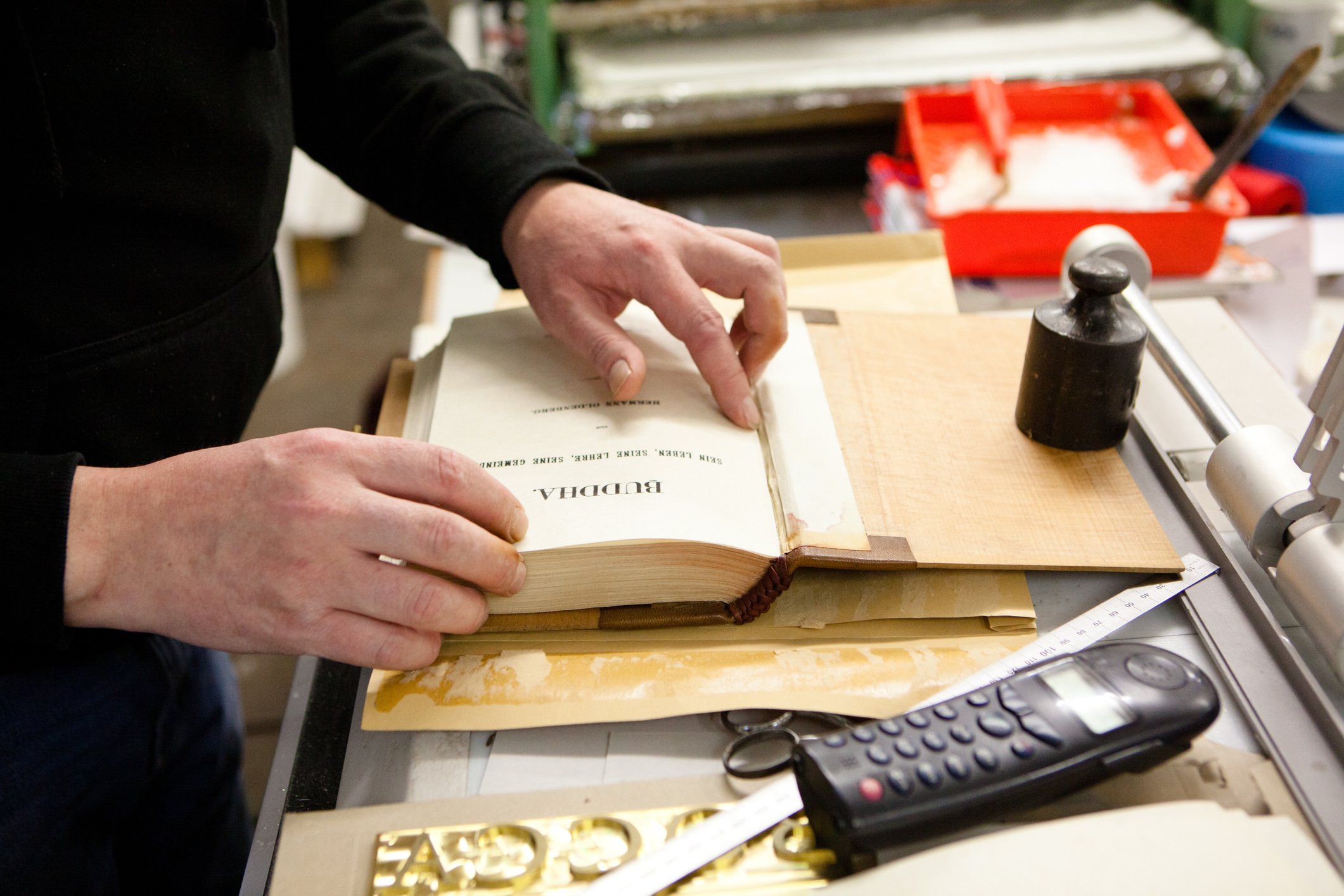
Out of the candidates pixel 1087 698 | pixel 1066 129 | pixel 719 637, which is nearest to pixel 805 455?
pixel 719 637

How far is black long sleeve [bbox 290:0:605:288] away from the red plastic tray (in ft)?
1.57

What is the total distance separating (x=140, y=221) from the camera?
2.18 ft

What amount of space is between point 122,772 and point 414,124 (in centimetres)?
60

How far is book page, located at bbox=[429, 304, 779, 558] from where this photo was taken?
1.91 feet

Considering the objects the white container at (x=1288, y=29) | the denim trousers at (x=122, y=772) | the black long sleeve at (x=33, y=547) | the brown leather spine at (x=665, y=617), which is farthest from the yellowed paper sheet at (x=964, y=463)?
the white container at (x=1288, y=29)

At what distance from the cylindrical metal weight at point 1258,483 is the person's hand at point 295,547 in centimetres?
45

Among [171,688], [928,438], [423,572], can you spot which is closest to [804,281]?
[928,438]

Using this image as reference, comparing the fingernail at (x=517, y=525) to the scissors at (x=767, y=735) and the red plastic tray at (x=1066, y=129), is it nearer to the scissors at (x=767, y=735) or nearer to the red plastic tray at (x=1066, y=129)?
the scissors at (x=767, y=735)

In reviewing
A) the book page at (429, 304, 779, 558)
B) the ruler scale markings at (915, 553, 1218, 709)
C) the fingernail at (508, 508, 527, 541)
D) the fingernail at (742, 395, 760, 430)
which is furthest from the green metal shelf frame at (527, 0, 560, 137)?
the ruler scale markings at (915, 553, 1218, 709)

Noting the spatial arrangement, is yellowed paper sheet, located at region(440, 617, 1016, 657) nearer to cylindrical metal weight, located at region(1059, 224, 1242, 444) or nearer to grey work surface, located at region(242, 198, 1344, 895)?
grey work surface, located at region(242, 198, 1344, 895)

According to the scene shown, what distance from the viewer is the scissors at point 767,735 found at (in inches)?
20.4

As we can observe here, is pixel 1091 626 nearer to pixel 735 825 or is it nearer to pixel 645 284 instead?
pixel 735 825

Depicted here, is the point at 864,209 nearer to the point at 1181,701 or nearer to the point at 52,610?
the point at 1181,701

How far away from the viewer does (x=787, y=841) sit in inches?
18.7
